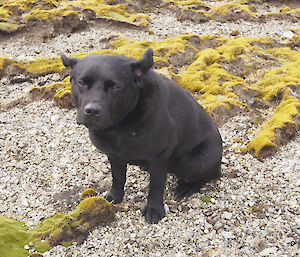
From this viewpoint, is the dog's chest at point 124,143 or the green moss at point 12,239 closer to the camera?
the dog's chest at point 124,143

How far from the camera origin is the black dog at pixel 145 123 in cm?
421

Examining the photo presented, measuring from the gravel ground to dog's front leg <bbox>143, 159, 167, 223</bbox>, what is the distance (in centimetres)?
13

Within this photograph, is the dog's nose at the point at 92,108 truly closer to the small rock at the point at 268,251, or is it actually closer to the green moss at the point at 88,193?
the green moss at the point at 88,193

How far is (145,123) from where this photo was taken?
4.73m

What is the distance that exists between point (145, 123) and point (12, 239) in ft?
9.19

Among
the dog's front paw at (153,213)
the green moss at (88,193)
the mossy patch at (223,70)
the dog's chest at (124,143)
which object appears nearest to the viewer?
the dog's chest at (124,143)

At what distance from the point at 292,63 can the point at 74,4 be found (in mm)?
9943

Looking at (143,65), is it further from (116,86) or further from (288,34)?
(288,34)

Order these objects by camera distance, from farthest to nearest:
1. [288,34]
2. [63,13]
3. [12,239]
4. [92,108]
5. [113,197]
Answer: [63,13] → [288,34] → [113,197] → [12,239] → [92,108]

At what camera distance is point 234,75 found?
1059 centimetres

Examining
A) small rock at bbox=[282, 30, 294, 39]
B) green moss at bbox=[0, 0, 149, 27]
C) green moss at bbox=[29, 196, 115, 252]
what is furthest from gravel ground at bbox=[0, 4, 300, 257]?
small rock at bbox=[282, 30, 294, 39]

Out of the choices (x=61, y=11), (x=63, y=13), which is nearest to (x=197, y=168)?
(x=63, y=13)

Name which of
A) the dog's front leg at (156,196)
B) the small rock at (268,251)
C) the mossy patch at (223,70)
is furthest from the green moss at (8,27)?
the small rock at (268,251)

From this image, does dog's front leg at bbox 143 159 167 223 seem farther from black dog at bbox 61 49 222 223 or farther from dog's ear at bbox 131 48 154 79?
Result: dog's ear at bbox 131 48 154 79
